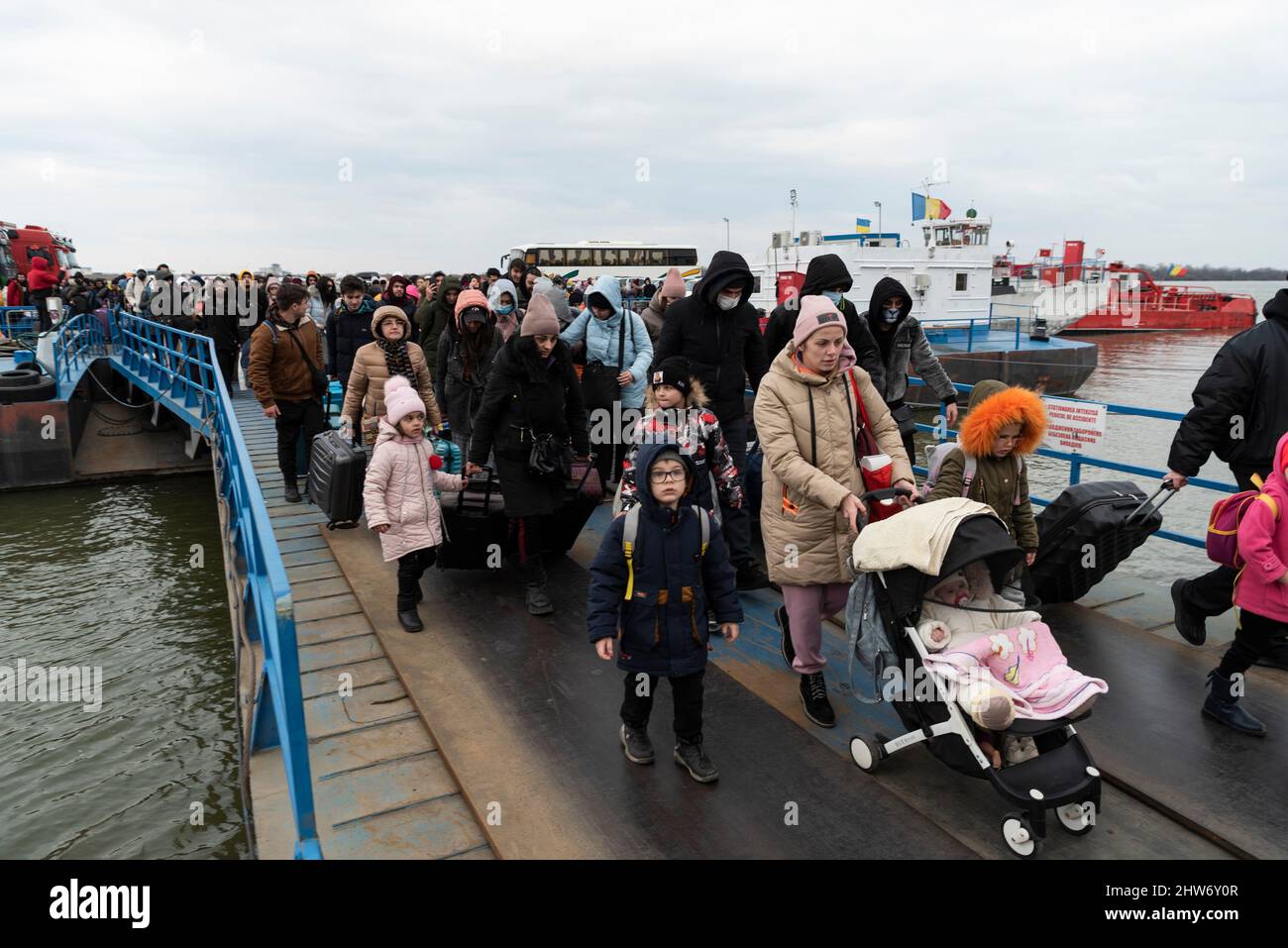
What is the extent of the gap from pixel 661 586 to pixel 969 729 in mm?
1294

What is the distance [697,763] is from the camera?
3.43 meters

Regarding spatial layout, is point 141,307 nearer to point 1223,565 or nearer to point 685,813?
point 685,813

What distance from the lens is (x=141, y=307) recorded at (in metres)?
14.9

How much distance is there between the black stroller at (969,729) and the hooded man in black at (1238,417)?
1.59m

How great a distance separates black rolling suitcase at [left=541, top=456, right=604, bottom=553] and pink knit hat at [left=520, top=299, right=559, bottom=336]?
36.2 inches

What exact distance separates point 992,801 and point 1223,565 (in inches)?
73.3

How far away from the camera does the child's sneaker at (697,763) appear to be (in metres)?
3.39

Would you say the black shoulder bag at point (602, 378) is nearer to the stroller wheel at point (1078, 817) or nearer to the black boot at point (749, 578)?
the black boot at point (749, 578)

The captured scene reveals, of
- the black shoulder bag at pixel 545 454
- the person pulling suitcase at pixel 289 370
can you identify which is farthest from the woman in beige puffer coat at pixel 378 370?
the black shoulder bag at pixel 545 454

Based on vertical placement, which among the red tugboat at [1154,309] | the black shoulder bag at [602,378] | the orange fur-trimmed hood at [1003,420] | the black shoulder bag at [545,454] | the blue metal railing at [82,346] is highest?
the red tugboat at [1154,309]

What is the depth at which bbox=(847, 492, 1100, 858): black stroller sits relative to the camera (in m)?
2.91

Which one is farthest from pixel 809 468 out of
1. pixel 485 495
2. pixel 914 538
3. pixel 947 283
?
pixel 947 283

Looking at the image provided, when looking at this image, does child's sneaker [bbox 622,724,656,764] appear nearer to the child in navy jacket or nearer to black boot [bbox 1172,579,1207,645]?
the child in navy jacket

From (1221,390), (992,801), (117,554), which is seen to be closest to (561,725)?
(992,801)
